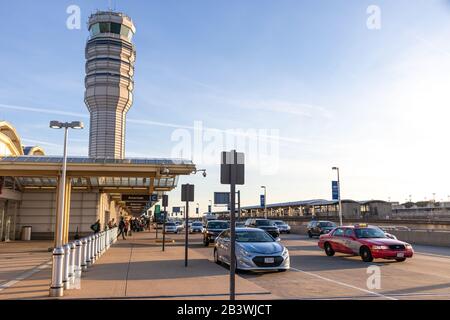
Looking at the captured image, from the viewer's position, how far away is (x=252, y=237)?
1511 centimetres

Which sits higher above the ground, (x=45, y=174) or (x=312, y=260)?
(x=45, y=174)

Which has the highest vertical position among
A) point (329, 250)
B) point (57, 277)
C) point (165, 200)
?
point (165, 200)

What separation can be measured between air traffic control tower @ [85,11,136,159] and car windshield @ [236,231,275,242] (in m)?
138

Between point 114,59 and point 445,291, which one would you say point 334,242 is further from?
point 114,59

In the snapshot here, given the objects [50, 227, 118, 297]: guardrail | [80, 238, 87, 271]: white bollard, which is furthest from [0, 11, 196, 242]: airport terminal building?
[50, 227, 118, 297]: guardrail

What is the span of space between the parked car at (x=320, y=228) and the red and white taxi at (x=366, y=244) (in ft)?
46.7

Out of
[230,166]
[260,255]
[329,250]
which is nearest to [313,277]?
[260,255]

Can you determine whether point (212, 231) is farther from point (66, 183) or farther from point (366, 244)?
point (366, 244)

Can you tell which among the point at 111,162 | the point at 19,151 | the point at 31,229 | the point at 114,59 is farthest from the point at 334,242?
the point at 114,59

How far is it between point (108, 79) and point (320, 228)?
131155mm

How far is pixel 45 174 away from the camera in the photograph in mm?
23812

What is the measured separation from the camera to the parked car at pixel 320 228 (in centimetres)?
3334

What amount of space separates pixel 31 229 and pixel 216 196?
37167 millimetres
